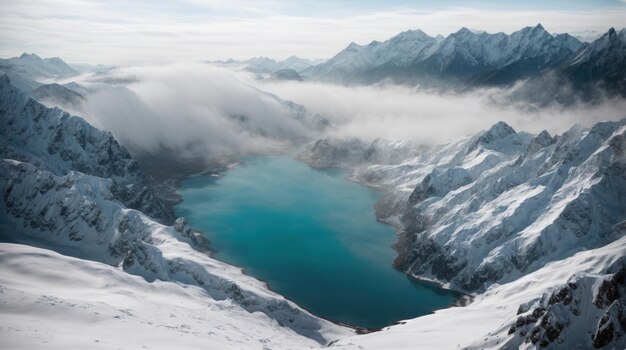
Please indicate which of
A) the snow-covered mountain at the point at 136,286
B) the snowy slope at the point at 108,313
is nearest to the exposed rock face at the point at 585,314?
the snowy slope at the point at 108,313

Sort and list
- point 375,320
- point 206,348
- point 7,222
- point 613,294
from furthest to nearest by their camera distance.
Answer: point 7,222, point 375,320, point 206,348, point 613,294

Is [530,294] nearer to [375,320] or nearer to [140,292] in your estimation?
[375,320]

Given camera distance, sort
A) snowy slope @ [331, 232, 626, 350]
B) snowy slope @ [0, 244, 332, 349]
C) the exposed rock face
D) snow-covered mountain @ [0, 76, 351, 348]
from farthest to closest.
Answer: snow-covered mountain @ [0, 76, 351, 348]
snowy slope @ [0, 244, 332, 349]
snowy slope @ [331, 232, 626, 350]
the exposed rock face

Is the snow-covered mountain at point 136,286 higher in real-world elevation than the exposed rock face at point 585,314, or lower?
lower

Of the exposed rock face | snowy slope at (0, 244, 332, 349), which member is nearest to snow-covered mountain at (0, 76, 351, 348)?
snowy slope at (0, 244, 332, 349)

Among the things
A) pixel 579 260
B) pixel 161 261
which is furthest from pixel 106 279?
pixel 579 260

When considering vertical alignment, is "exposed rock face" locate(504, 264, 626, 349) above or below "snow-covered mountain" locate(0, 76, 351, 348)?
above

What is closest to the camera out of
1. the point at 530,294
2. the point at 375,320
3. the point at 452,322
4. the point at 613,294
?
the point at 613,294

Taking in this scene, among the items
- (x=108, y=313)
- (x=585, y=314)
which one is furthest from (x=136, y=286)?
(x=585, y=314)

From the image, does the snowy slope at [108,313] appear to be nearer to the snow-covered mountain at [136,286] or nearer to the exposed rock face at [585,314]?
the snow-covered mountain at [136,286]

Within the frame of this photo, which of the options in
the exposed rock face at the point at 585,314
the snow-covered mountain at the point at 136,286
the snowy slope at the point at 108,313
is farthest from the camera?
the snow-covered mountain at the point at 136,286

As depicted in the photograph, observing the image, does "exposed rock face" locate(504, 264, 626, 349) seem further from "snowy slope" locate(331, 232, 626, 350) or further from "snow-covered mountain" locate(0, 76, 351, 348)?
"snow-covered mountain" locate(0, 76, 351, 348)
